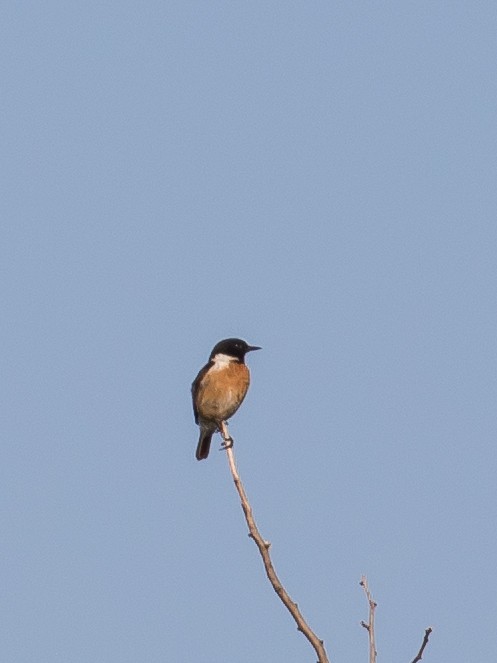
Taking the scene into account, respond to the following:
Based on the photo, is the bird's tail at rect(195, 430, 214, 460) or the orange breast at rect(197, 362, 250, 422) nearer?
the orange breast at rect(197, 362, 250, 422)

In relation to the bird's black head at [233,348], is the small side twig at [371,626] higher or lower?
lower

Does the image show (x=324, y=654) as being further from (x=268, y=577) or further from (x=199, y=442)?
(x=199, y=442)

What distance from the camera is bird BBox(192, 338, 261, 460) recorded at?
1299 centimetres

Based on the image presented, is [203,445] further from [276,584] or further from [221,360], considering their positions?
[276,584]

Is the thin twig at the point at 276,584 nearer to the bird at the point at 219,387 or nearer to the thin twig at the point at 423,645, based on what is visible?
the thin twig at the point at 423,645

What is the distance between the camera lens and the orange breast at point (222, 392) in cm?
1297

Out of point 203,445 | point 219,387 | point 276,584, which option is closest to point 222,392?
point 219,387

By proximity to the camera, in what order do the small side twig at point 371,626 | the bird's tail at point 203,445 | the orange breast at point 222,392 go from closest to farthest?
1. the small side twig at point 371,626
2. the orange breast at point 222,392
3. the bird's tail at point 203,445

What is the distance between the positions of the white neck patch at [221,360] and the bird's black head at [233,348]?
45mm

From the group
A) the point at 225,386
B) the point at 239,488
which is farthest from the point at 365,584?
the point at 225,386

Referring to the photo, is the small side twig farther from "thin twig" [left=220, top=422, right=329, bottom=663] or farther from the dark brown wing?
the dark brown wing

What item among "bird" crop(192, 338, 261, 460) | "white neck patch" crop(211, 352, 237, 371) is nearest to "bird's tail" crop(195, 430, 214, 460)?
"bird" crop(192, 338, 261, 460)

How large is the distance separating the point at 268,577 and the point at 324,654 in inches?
27.3

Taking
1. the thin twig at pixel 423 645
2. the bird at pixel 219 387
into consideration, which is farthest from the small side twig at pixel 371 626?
the bird at pixel 219 387
